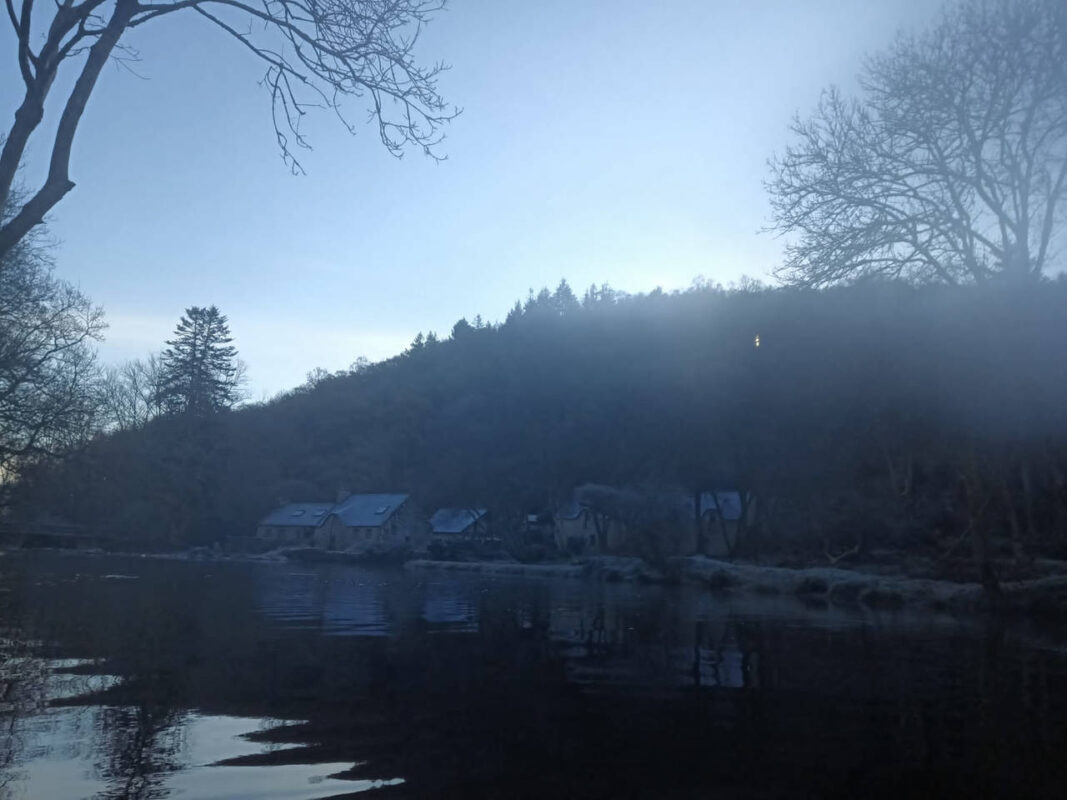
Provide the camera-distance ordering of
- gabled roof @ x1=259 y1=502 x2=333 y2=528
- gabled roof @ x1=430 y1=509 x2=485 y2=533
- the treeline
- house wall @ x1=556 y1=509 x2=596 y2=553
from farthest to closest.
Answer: gabled roof @ x1=259 y1=502 x2=333 y2=528 → gabled roof @ x1=430 y1=509 x2=485 y2=533 → house wall @ x1=556 y1=509 x2=596 y2=553 → the treeline

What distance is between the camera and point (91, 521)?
176 ft

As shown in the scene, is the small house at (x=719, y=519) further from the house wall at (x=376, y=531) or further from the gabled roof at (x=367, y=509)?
the gabled roof at (x=367, y=509)

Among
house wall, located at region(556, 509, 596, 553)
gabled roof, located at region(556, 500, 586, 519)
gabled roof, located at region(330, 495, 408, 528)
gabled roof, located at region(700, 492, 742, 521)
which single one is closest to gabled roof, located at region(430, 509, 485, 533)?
gabled roof, located at region(330, 495, 408, 528)

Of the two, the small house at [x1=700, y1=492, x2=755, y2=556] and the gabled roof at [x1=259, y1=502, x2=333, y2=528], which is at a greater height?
the gabled roof at [x1=259, y1=502, x2=333, y2=528]

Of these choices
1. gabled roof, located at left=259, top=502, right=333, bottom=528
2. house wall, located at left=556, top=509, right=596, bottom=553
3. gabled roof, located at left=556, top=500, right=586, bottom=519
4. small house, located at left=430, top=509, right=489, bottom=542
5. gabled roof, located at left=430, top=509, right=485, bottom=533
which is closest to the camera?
house wall, located at left=556, top=509, right=596, bottom=553

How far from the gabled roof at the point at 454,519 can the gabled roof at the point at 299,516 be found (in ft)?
31.9

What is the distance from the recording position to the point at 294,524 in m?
77.7

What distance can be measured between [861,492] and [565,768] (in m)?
40.8

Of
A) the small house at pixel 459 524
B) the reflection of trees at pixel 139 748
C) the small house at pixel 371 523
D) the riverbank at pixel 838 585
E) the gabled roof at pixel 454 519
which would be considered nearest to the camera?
Result: the reflection of trees at pixel 139 748

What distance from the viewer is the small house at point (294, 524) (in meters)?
76.8

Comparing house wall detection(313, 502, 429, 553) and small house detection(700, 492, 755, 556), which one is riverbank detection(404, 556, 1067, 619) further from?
house wall detection(313, 502, 429, 553)

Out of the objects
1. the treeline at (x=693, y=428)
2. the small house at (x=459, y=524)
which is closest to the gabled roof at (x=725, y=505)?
the treeline at (x=693, y=428)

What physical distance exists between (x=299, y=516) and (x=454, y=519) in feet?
47.8

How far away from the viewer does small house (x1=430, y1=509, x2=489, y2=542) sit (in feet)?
237
